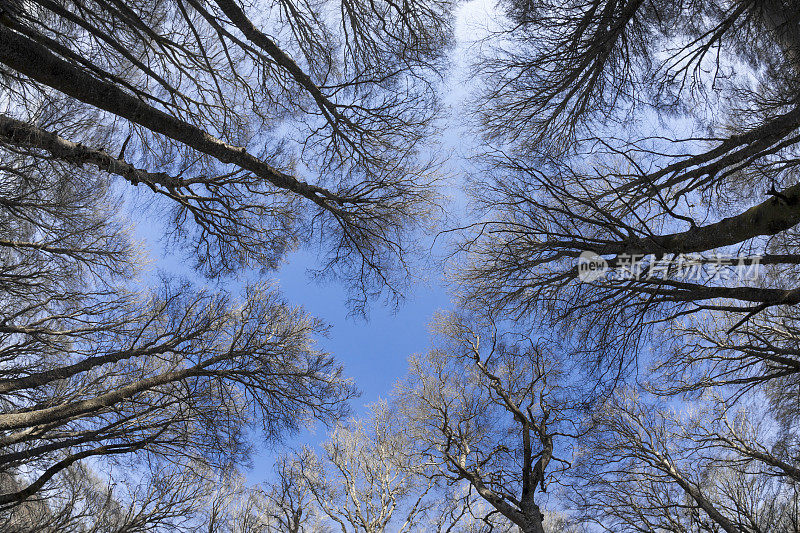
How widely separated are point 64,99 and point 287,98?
9.77ft

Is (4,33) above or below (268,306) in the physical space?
below

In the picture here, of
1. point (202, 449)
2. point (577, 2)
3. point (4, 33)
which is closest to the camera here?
point (4, 33)

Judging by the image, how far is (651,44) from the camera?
232 inches

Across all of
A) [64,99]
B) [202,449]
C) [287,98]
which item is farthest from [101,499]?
[287,98]

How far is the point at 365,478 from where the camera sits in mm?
9531

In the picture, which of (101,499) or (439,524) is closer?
(439,524)

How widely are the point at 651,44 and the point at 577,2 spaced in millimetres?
1335

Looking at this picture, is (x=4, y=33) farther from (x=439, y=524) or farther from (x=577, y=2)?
(x=439, y=524)

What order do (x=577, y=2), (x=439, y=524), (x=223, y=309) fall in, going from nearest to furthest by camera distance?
(x=577, y=2) < (x=223, y=309) < (x=439, y=524)

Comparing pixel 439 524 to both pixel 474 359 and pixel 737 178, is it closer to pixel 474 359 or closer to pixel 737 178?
pixel 474 359

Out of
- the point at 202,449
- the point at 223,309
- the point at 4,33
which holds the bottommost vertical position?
the point at 202,449

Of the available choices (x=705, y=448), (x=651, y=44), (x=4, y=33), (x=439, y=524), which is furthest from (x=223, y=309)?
(x=705, y=448)

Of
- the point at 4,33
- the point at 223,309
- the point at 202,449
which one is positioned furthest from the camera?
the point at 223,309
